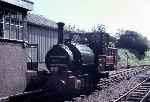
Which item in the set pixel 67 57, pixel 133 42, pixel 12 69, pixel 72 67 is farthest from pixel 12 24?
pixel 133 42

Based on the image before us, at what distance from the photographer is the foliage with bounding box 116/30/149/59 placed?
61.2 m

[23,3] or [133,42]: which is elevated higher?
[23,3]

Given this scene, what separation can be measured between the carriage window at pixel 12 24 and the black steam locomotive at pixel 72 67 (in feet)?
7.22

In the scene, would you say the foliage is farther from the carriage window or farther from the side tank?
the carriage window

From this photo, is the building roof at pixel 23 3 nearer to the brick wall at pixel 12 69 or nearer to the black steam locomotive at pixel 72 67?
the brick wall at pixel 12 69

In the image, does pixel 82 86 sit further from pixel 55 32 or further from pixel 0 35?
pixel 55 32

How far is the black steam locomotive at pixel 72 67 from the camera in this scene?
14145 mm

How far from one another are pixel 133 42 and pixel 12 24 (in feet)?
160

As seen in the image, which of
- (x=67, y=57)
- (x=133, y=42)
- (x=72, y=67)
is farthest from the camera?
(x=133, y=42)

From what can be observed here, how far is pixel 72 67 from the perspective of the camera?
15.3 metres

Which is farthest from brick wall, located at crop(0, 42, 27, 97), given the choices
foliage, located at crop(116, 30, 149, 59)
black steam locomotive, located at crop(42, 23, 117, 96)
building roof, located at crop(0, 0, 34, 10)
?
foliage, located at crop(116, 30, 149, 59)

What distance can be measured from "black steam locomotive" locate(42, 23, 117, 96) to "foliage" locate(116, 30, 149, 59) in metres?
45.0

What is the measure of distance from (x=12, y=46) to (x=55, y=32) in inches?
630

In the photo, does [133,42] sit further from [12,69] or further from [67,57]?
[12,69]
